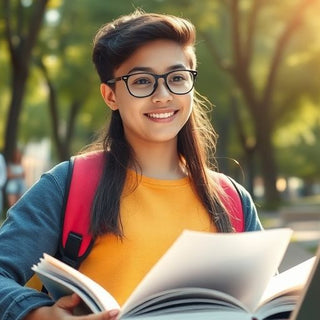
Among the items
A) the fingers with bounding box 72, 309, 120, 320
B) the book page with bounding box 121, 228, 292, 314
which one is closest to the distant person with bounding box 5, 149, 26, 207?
the book page with bounding box 121, 228, 292, 314

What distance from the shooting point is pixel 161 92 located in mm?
2682

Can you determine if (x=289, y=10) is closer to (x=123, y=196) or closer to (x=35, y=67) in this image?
(x=35, y=67)

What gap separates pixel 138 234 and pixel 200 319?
51 cm

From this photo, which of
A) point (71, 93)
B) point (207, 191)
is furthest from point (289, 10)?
point (207, 191)

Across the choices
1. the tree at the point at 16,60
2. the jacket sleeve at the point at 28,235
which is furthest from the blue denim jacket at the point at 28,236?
the tree at the point at 16,60

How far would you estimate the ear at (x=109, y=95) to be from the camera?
2.84 m

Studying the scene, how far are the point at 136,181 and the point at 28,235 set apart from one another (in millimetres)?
371

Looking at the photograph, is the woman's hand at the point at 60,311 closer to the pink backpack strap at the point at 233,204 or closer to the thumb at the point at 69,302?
the thumb at the point at 69,302

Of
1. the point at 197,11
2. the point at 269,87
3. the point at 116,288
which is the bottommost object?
A: the point at 116,288

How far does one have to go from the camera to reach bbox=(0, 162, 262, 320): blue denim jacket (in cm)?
232

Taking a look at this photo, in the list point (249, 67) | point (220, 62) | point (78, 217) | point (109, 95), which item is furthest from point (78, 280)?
point (220, 62)

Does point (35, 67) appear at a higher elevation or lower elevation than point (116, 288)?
higher

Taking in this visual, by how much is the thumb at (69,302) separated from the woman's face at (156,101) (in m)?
0.68

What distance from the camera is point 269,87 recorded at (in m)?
25.6
